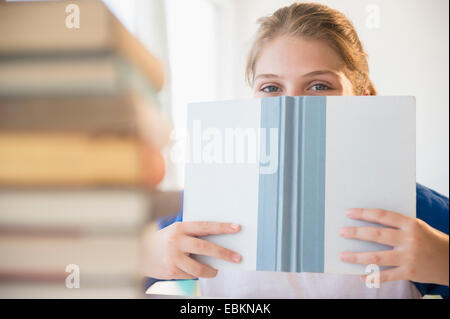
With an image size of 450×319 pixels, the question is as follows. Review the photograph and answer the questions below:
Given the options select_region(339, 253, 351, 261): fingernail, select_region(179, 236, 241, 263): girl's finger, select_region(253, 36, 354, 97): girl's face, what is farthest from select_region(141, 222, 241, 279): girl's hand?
select_region(253, 36, 354, 97): girl's face

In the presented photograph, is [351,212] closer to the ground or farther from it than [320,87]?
closer to the ground

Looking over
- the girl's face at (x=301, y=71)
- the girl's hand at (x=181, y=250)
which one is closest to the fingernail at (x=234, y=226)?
the girl's hand at (x=181, y=250)

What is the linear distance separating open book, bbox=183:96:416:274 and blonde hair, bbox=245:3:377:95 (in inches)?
6.6

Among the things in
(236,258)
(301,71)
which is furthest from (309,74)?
(236,258)

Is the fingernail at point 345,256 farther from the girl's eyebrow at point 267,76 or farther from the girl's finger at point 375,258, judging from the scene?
the girl's eyebrow at point 267,76

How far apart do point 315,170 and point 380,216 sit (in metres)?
0.09

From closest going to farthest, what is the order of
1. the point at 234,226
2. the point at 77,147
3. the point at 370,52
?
the point at 77,147 < the point at 234,226 < the point at 370,52

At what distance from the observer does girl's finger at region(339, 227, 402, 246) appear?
38cm

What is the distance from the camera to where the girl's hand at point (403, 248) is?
1.26 ft

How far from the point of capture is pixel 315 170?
39 centimetres

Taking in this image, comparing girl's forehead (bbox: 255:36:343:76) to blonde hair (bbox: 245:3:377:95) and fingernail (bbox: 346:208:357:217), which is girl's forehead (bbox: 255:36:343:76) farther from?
fingernail (bbox: 346:208:357:217)

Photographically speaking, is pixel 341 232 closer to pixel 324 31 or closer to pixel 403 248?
pixel 403 248

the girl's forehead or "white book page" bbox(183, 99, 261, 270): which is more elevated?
the girl's forehead

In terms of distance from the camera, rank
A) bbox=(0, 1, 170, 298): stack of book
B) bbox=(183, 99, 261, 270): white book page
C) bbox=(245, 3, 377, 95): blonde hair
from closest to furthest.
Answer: bbox=(0, 1, 170, 298): stack of book → bbox=(183, 99, 261, 270): white book page → bbox=(245, 3, 377, 95): blonde hair
